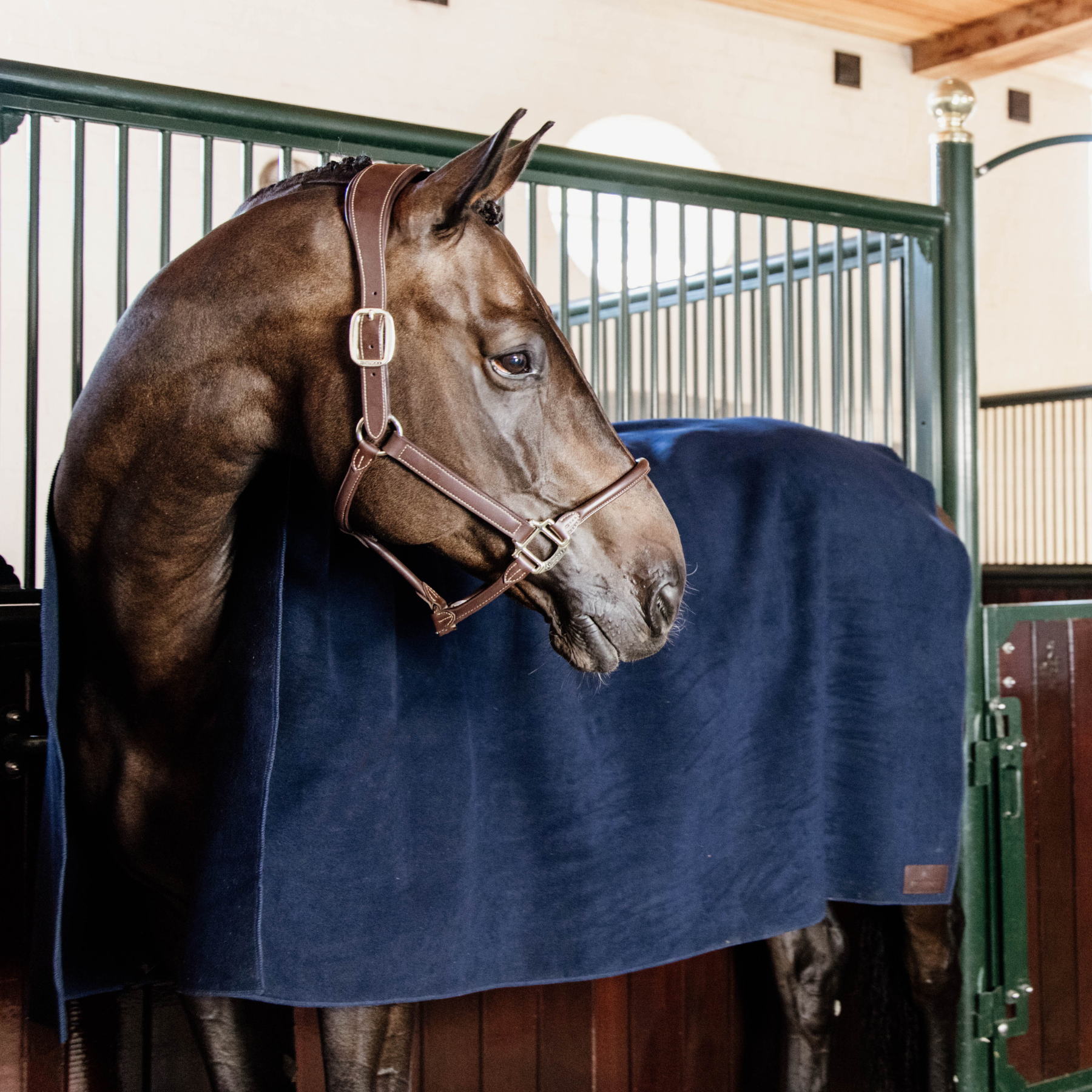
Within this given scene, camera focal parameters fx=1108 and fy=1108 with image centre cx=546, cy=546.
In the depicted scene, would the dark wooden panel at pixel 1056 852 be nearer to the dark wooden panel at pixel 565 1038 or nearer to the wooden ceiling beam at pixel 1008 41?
the dark wooden panel at pixel 565 1038

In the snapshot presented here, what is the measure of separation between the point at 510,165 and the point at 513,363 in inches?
7.1

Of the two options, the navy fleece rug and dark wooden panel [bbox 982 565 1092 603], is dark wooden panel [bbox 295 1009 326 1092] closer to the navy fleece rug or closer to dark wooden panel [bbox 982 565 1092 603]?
the navy fleece rug

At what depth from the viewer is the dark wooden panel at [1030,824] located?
199 cm

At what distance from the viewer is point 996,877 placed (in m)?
1.93

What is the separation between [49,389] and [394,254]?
3.63 meters

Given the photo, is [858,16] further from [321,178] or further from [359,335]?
[359,335]

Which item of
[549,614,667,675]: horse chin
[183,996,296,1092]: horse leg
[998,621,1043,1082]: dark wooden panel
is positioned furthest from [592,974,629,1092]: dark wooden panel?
[549,614,667,675]: horse chin

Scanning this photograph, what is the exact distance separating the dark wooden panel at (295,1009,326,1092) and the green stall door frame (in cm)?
111

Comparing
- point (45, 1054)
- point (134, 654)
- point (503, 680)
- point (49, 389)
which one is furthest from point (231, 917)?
point (49, 389)

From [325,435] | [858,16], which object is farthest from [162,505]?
[858,16]

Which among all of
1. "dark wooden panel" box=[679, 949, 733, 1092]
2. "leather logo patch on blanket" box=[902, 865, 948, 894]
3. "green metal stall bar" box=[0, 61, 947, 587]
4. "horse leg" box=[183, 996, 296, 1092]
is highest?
"green metal stall bar" box=[0, 61, 947, 587]

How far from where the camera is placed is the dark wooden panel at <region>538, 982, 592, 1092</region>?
1.68m

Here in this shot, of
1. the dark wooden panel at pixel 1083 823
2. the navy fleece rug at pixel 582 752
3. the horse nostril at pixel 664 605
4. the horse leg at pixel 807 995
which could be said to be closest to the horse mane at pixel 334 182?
the navy fleece rug at pixel 582 752

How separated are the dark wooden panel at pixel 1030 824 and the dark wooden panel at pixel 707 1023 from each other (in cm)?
54
